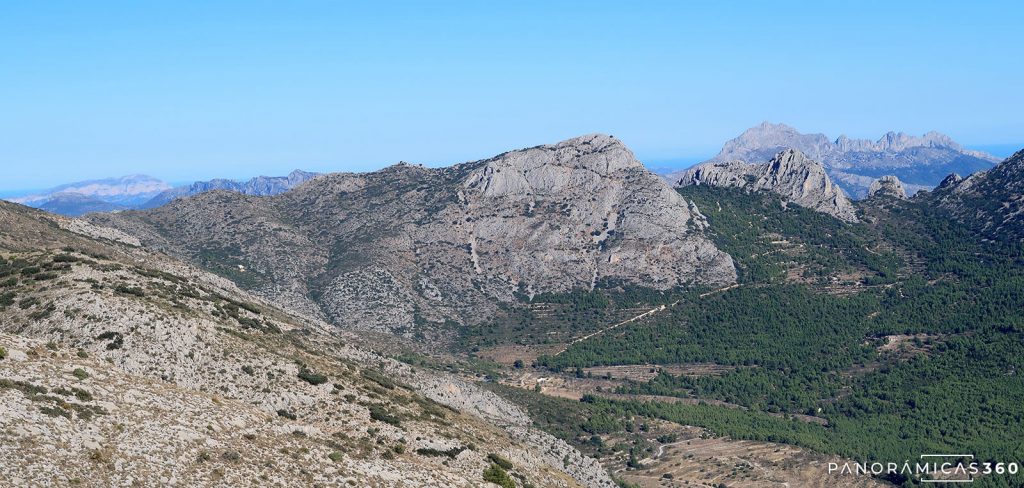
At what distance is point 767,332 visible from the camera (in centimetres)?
17125

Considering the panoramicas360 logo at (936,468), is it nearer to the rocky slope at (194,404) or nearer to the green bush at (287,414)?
the rocky slope at (194,404)

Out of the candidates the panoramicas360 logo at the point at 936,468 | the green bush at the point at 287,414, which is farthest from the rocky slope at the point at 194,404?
the panoramicas360 logo at the point at 936,468

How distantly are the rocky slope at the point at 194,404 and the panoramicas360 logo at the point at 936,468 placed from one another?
119ft

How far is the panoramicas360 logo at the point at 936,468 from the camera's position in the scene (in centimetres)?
10281

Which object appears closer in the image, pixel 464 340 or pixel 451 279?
pixel 464 340

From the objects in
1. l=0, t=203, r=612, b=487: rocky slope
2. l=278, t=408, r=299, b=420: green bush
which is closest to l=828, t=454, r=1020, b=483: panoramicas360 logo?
l=0, t=203, r=612, b=487: rocky slope

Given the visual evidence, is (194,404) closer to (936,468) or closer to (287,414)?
(287,414)

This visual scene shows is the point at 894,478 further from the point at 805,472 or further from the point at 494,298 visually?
the point at 494,298

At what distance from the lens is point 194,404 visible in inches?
2147

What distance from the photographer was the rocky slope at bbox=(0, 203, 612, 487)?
150ft

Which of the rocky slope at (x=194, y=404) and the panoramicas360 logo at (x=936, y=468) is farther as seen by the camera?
the panoramicas360 logo at (x=936, y=468)

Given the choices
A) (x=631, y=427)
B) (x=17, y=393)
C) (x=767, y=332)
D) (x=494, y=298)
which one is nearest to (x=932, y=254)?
(x=767, y=332)

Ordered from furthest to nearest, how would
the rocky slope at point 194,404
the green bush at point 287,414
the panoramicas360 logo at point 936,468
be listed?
1. the panoramicas360 logo at point 936,468
2. the green bush at point 287,414
3. the rocky slope at point 194,404

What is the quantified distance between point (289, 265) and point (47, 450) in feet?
487
